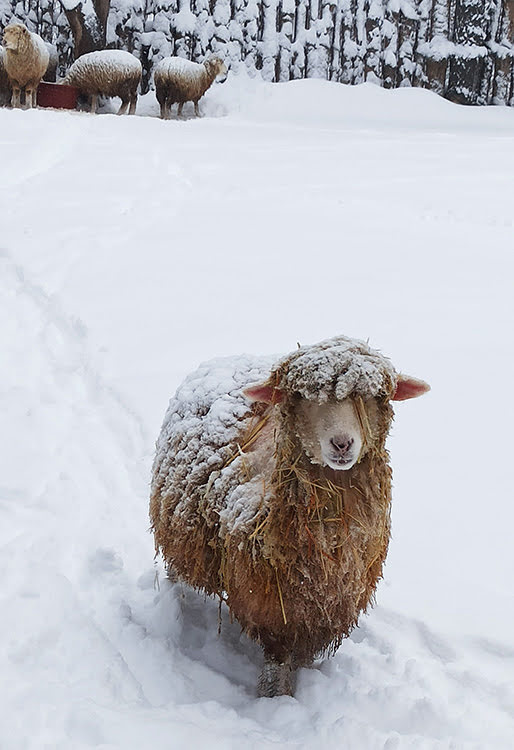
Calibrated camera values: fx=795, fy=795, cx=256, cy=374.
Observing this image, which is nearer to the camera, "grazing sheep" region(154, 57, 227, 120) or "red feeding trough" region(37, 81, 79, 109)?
"grazing sheep" region(154, 57, 227, 120)

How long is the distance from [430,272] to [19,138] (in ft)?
19.5

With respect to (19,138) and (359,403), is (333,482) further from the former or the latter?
(19,138)

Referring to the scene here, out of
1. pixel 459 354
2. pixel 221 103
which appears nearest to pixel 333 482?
pixel 459 354

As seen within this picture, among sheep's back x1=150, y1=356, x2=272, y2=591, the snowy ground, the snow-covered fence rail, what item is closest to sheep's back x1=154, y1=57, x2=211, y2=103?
the snow-covered fence rail

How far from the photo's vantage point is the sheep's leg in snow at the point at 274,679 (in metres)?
2.35

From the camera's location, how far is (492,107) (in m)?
13.8

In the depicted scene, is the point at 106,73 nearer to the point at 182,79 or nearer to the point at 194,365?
the point at 182,79

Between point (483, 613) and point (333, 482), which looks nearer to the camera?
point (333, 482)

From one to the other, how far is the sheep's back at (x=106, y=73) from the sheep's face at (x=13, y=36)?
1225 millimetres

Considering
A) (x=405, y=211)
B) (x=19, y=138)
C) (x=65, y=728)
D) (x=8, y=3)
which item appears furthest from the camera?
(x=8, y=3)

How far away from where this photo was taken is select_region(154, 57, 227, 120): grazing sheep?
12156mm

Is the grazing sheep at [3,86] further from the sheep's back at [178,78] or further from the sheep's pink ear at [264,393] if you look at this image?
the sheep's pink ear at [264,393]

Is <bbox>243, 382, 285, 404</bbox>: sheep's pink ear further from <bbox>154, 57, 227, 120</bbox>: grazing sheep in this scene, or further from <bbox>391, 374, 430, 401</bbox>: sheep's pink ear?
<bbox>154, 57, 227, 120</bbox>: grazing sheep

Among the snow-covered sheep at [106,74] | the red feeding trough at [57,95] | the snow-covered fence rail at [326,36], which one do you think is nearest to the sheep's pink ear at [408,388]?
the snow-covered sheep at [106,74]
